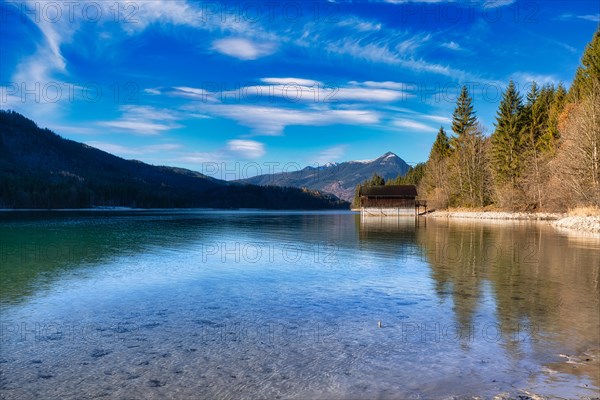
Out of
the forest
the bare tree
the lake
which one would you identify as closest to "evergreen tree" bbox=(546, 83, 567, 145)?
the forest

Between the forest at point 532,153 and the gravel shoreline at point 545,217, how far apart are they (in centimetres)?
157

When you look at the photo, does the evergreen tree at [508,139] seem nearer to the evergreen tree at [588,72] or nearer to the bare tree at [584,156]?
the evergreen tree at [588,72]

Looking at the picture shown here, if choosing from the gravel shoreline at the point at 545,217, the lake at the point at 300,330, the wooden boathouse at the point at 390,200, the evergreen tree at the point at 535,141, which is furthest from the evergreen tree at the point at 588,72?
the lake at the point at 300,330

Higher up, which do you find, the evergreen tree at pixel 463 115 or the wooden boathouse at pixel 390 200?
the evergreen tree at pixel 463 115

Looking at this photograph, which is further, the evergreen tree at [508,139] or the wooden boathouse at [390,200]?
the wooden boathouse at [390,200]

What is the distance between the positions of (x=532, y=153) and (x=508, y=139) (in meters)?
6.81

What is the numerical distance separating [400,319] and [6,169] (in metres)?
230

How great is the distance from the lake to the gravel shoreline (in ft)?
72.3

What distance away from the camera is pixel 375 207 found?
97.5 m

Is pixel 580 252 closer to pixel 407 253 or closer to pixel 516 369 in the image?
pixel 407 253

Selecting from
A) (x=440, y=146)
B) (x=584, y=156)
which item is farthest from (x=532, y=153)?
(x=440, y=146)

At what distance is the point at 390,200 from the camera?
320 feet

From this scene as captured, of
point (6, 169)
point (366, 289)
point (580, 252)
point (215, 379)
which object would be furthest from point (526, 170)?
point (6, 169)

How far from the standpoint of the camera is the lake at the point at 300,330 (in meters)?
6.45
